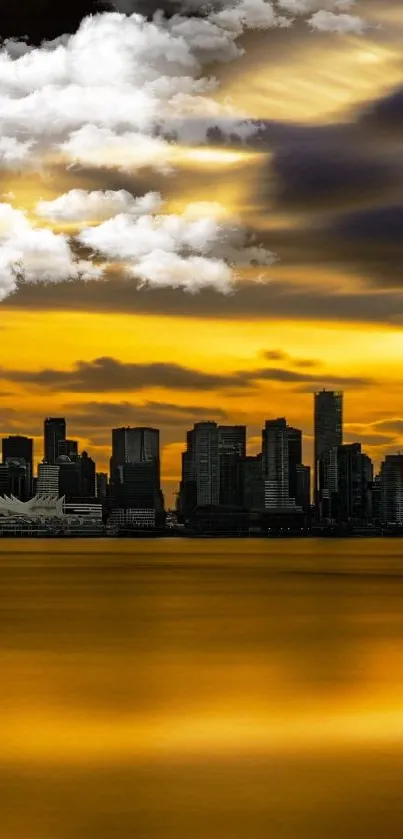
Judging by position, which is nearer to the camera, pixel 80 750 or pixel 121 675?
pixel 80 750

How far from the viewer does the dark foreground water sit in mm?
22797

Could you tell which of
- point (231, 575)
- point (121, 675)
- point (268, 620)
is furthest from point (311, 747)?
point (231, 575)

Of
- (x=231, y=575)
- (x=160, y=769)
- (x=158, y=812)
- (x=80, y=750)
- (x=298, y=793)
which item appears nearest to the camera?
(x=158, y=812)

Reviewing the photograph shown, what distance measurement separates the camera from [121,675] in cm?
4269

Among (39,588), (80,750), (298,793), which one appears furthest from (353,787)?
(39,588)

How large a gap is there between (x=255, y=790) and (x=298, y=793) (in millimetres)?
755

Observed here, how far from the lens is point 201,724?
106ft

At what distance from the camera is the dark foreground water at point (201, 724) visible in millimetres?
22797

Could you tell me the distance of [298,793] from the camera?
973 inches

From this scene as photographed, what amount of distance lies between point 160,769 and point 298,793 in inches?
134

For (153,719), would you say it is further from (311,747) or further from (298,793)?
(298,793)

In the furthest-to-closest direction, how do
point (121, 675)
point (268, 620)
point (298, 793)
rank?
point (268, 620) → point (121, 675) → point (298, 793)

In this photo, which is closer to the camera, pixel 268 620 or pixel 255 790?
pixel 255 790

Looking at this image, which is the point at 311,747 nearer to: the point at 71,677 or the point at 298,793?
the point at 298,793
